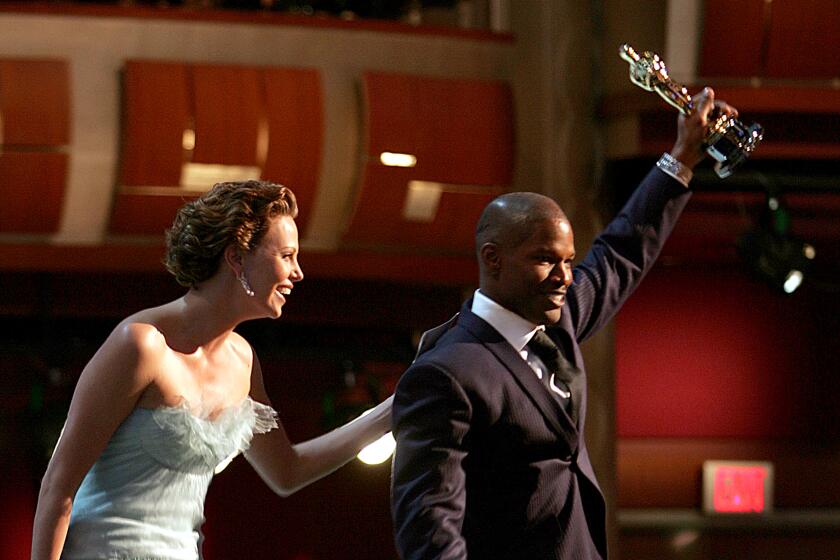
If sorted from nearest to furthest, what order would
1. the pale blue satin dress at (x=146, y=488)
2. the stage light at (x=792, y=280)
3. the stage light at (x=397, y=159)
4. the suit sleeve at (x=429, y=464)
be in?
the suit sleeve at (x=429, y=464) → the pale blue satin dress at (x=146, y=488) → the stage light at (x=792, y=280) → the stage light at (x=397, y=159)

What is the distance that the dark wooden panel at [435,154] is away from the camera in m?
5.78

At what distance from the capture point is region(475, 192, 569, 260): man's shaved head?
258cm

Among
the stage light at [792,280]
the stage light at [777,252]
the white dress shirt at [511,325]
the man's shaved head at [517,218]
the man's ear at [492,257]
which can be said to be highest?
the man's shaved head at [517,218]

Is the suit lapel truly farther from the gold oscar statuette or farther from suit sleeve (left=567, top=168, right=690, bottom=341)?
the gold oscar statuette

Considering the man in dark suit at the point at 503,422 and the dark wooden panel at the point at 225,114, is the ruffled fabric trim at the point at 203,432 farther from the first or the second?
the dark wooden panel at the point at 225,114

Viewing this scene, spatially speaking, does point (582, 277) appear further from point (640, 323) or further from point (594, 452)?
point (640, 323)

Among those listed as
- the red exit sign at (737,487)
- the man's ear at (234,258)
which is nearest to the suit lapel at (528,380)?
the man's ear at (234,258)

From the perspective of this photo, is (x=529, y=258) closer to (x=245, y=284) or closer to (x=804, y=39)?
(x=245, y=284)

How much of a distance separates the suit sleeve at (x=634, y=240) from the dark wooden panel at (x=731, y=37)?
250 centimetres

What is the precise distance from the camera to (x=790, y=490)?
6.42 metres

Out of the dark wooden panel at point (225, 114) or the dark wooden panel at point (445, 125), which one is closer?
the dark wooden panel at point (225, 114)

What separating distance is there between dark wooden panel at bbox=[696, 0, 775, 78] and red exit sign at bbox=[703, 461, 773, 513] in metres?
1.79

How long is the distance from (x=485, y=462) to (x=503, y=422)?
0.25ft

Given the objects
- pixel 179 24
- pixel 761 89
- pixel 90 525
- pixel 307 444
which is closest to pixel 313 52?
pixel 179 24
